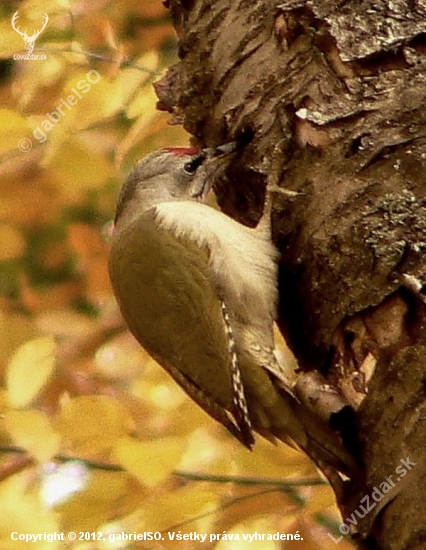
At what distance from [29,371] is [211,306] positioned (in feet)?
1.94

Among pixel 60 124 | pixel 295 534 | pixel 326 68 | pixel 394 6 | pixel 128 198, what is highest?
pixel 394 6

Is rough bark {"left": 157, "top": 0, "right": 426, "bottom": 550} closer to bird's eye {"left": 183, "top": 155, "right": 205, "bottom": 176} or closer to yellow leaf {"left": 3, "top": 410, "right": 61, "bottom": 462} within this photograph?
bird's eye {"left": 183, "top": 155, "right": 205, "bottom": 176}

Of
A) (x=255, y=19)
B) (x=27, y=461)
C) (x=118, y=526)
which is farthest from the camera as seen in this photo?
(x=27, y=461)

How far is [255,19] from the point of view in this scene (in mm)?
1960

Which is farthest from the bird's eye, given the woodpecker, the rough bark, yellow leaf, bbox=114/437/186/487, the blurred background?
yellow leaf, bbox=114/437/186/487

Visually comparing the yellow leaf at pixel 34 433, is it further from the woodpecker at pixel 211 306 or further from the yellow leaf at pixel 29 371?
the woodpecker at pixel 211 306

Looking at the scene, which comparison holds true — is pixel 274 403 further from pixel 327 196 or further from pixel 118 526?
pixel 118 526

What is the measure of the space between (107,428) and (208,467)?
0.26m

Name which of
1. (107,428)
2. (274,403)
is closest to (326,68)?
(274,403)

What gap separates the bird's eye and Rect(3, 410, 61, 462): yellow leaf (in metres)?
0.70

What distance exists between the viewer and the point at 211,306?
2.01m

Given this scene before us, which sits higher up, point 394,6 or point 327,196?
point 394,6

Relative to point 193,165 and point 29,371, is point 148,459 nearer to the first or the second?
point 29,371

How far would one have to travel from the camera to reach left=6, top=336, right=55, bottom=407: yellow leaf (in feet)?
7.55
